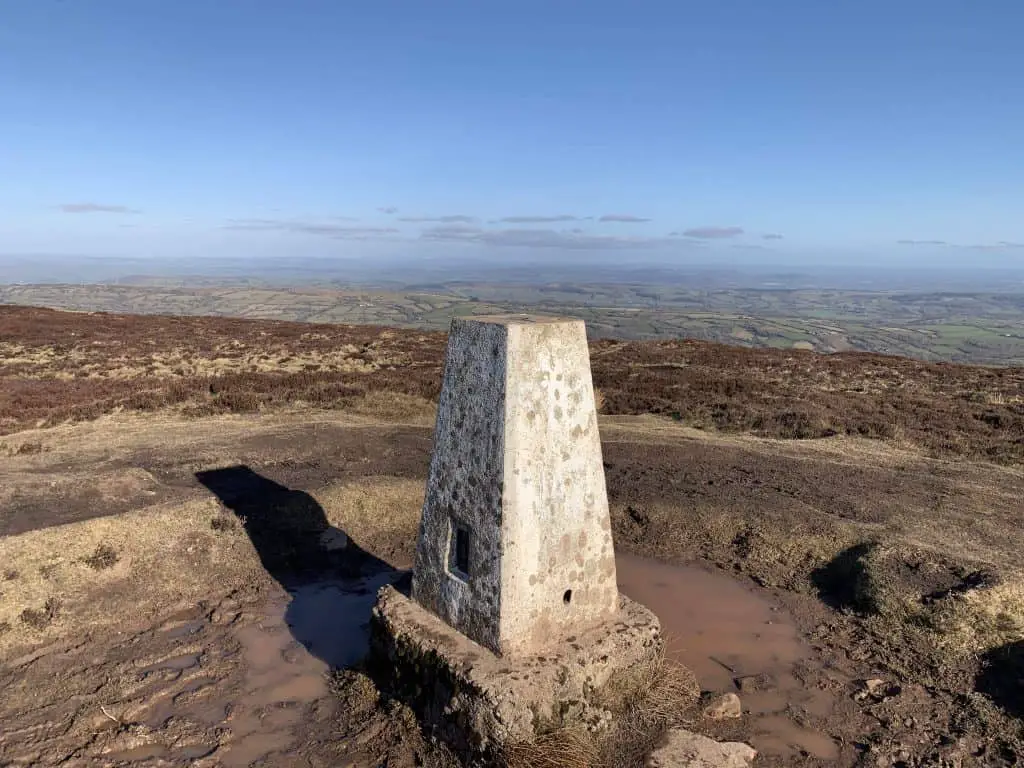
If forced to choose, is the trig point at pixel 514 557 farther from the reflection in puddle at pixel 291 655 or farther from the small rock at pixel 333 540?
the small rock at pixel 333 540

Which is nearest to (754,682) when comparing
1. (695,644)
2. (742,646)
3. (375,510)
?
(742,646)

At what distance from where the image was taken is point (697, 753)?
677 centimetres

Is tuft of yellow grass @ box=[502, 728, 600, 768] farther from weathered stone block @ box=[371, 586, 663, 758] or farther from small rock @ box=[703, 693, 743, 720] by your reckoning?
small rock @ box=[703, 693, 743, 720]

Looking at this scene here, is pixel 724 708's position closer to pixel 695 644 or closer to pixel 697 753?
pixel 697 753

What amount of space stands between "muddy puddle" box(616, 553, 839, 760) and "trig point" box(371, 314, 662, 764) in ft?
5.17

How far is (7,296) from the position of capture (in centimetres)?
10025

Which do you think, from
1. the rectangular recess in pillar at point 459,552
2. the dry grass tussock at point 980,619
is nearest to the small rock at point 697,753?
the rectangular recess in pillar at point 459,552

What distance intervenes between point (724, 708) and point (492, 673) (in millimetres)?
3128

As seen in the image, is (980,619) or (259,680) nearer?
(259,680)

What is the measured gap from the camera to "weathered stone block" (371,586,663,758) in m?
6.44

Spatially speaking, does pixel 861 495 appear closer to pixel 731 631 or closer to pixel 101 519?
pixel 731 631

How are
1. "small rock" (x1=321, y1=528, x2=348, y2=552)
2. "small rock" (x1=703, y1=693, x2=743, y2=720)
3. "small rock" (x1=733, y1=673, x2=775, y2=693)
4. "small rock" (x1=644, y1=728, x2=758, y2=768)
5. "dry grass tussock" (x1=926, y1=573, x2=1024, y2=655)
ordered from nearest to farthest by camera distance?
"small rock" (x1=644, y1=728, x2=758, y2=768) → "small rock" (x1=703, y1=693, x2=743, y2=720) → "small rock" (x1=733, y1=673, x2=775, y2=693) → "dry grass tussock" (x1=926, y1=573, x2=1024, y2=655) → "small rock" (x1=321, y1=528, x2=348, y2=552)

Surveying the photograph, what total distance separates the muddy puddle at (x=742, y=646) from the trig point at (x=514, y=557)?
5.17 ft

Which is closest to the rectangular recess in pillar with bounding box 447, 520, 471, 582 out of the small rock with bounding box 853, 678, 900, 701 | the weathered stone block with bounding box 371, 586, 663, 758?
the weathered stone block with bounding box 371, 586, 663, 758
